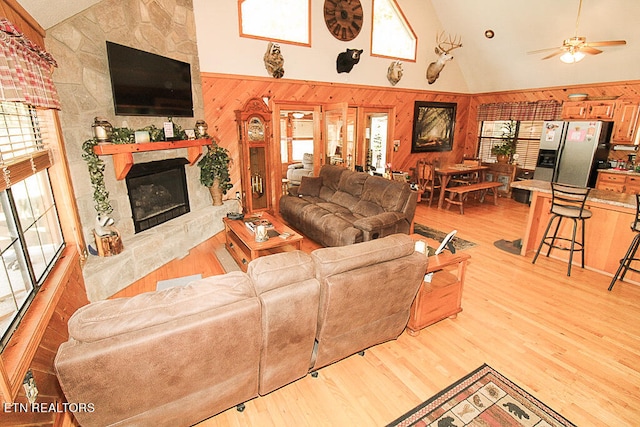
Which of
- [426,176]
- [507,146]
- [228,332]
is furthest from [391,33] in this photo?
[228,332]

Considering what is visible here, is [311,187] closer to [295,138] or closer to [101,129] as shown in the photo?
[101,129]

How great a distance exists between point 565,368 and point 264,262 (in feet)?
7.94

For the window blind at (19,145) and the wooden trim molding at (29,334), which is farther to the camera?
the window blind at (19,145)

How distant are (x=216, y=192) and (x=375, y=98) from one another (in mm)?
4142

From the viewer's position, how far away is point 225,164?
5.03m

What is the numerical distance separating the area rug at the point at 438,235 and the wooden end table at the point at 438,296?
1.91 metres

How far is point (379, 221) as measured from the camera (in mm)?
3988

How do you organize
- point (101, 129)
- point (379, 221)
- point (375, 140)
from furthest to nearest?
point (375, 140) < point (379, 221) < point (101, 129)

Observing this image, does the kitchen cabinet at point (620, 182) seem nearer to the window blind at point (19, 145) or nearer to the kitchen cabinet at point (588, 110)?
the kitchen cabinet at point (588, 110)

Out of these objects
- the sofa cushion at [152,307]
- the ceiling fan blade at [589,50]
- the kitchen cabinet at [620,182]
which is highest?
the ceiling fan blade at [589,50]

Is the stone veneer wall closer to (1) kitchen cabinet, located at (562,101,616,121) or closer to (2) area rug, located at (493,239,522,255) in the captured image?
(2) area rug, located at (493,239,522,255)

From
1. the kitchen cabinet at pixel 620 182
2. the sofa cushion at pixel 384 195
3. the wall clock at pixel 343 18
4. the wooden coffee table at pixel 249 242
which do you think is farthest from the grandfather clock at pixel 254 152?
the kitchen cabinet at pixel 620 182

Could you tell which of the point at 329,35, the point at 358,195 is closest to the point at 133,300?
the point at 358,195

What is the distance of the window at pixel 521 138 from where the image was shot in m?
7.49
